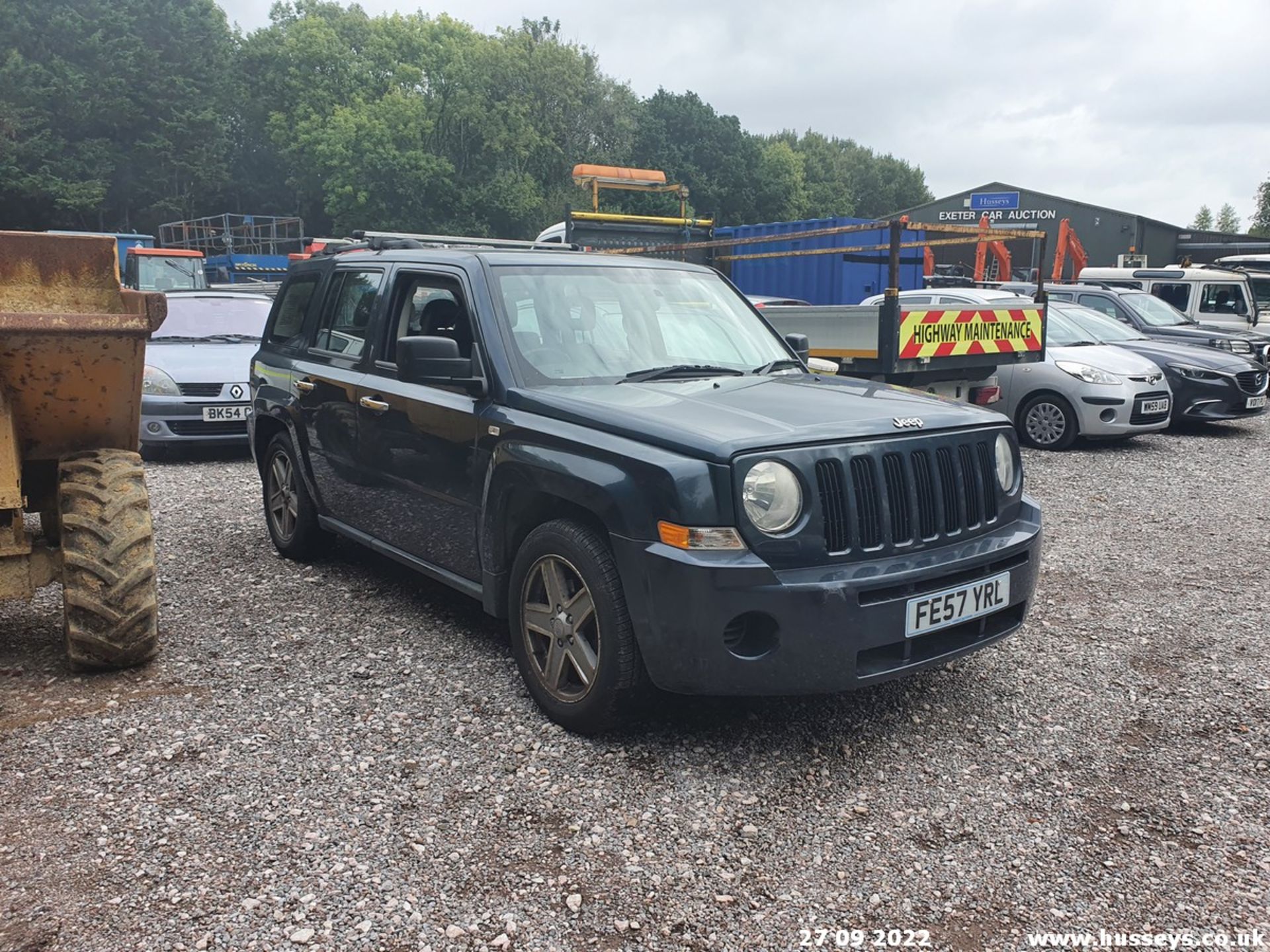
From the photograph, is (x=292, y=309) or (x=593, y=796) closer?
(x=593, y=796)

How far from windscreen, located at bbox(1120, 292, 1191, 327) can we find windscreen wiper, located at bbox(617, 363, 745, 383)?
1182 cm

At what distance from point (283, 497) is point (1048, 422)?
8.00 metres

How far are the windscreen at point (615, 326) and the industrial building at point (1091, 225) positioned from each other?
34.3 meters

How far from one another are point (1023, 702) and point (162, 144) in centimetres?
5690

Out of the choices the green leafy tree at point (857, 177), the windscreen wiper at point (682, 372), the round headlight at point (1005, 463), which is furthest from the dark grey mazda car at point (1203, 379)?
the green leafy tree at point (857, 177)

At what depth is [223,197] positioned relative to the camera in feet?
189

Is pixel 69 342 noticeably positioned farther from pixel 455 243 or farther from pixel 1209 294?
pixel 1209 294

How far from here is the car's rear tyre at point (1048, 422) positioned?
1065 centimetres

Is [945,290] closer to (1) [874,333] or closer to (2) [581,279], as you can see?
(1) [874,333]

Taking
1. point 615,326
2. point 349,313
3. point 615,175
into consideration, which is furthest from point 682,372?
point 615,175

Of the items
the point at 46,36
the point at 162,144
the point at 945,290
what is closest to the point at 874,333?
the point at 945,290

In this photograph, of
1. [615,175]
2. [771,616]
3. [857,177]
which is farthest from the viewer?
[857,177]

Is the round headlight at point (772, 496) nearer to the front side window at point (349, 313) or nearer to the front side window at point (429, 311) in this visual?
the front side window at point (429, 311)

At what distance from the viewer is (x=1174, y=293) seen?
16281 mm
